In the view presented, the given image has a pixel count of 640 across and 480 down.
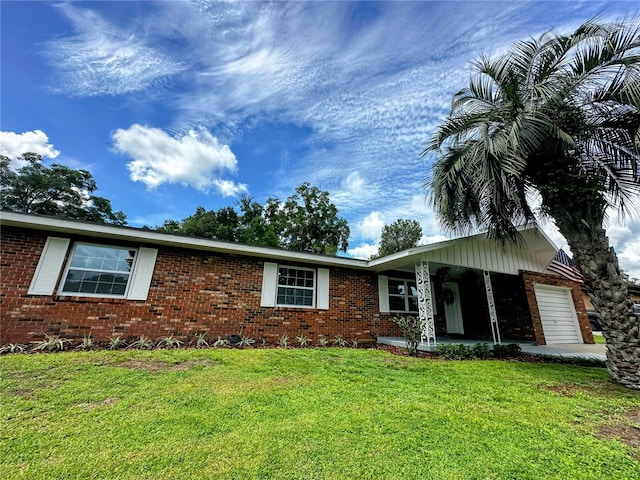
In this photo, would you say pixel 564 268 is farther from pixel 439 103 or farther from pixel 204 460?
pixel 204 460

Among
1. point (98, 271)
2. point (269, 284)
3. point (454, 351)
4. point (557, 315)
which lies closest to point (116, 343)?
point (98, 271)

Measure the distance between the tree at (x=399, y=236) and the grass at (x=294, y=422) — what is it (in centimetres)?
2443

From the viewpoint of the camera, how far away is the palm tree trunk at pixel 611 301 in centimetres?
452

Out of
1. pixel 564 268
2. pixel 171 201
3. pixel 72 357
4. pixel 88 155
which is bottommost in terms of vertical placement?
pixel 72 357

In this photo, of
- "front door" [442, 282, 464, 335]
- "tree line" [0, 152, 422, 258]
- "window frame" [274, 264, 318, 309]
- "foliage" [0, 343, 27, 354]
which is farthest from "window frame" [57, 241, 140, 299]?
"tree line" [0, 152, 422, 258]

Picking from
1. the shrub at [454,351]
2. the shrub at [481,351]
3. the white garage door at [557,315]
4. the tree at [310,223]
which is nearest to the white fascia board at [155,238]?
the shrub at [454,351]

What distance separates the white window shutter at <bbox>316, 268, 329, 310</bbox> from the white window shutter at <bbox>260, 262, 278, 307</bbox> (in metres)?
1.41

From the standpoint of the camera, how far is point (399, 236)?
29.5m

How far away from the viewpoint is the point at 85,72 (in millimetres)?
6844

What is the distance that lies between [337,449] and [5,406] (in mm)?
3618

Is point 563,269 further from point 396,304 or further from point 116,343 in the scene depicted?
point 116,343

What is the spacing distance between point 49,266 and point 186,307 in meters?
3.01

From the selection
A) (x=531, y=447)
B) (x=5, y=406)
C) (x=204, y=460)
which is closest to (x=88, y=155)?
(x=5, y=406)

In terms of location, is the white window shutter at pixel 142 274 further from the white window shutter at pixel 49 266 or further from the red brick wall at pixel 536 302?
the red brick wall at pixel 536 302
